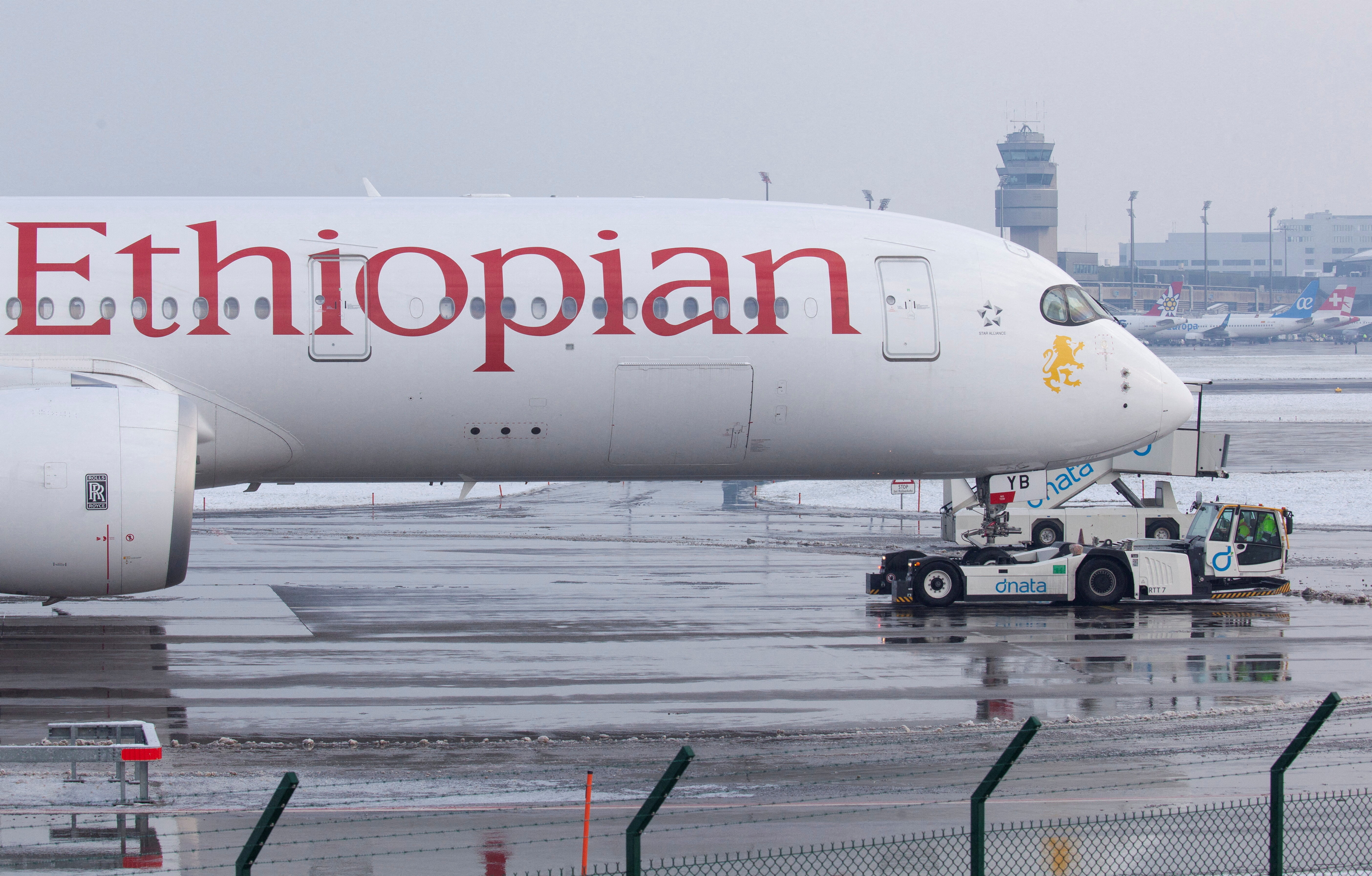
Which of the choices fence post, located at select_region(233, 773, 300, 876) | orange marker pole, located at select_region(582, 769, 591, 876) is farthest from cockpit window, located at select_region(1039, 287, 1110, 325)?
fence post, located at select_region(233, 773, 300, 876)

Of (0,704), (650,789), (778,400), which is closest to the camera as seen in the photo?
(650,789)

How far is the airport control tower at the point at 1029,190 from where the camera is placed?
189875 mm

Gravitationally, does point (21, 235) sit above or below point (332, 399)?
above

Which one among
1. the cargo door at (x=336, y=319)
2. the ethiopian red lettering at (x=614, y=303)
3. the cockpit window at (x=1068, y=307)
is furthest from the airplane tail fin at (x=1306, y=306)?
the cargo door at (x=336, y=319)

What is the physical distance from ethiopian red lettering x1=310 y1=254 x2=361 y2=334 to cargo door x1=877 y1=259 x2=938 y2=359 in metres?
7.22

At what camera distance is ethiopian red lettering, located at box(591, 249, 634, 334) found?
18.9m

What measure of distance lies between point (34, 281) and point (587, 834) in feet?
43.4

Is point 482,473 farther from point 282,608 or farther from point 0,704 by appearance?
point 0,704

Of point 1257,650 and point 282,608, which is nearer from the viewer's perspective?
point 1257,650

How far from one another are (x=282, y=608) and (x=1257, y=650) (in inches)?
557

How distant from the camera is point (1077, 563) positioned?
22328mm

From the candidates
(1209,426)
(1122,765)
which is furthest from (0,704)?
(1209,426)

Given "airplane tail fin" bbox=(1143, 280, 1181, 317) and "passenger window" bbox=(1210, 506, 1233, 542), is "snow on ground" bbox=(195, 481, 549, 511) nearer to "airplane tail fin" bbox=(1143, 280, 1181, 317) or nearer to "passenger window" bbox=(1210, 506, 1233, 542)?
"passenger window" bbox=(1210, 506, 1233, 542)

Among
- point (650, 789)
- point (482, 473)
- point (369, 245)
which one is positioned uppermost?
point (369, 245)
